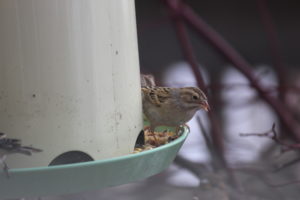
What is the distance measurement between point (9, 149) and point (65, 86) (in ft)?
1.15

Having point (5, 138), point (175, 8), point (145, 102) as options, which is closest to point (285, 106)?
point (175, 8)

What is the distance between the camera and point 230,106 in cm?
443

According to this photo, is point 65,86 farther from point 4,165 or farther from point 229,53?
point 229,53

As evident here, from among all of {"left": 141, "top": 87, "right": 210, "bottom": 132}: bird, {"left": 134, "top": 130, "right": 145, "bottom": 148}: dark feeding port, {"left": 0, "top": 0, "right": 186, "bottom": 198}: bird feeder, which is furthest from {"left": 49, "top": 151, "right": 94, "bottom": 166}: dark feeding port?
{"left": 141, "top": 87, "right": 210, "bottom": 132}: bird

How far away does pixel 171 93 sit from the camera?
9.80ft

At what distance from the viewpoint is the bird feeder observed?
2088mm

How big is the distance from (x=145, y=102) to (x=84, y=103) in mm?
664

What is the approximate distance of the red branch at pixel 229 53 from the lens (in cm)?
354

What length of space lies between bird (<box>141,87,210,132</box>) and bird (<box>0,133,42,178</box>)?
90 cm

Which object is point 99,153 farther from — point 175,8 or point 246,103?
point 246,103

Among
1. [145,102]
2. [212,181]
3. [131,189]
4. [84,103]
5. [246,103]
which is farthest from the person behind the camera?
[131,189]

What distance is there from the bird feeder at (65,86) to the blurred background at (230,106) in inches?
43.7

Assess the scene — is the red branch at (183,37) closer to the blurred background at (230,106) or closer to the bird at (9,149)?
the blurred background at (230,106)

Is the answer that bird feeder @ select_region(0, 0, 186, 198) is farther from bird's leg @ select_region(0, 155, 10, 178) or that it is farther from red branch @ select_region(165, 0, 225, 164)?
red branch @ select_region(165, 0, 225, 164)
